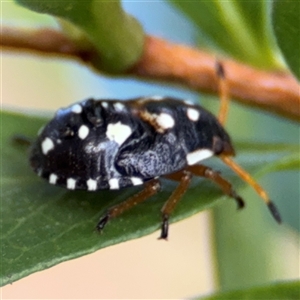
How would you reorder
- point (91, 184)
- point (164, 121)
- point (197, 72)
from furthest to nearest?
point (197, 72)
point (164, 121)
point (91, 184)

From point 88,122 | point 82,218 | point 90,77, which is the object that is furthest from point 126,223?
point 90,77

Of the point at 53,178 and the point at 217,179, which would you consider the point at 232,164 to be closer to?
the point at 217,179

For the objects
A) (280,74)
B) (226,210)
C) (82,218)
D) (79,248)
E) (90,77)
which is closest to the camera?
(79,248)

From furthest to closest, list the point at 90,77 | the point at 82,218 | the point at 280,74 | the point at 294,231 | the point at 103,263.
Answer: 1. the point at 103,263
2. the point at 90,77
3. the point at 294,231
4. the point at 280,74
5. the point at 82,218

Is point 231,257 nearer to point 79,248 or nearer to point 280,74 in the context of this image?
point 280,74

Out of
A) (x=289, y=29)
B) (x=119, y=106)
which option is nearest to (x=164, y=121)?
(x=119, y=106)

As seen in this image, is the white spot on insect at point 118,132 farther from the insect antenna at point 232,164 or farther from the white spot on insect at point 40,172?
the insect antenna at point 232,164

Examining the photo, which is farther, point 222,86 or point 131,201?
point 222,86
